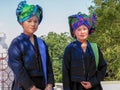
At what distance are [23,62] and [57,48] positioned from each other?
6924mm

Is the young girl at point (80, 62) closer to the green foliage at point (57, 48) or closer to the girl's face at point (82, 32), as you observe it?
the girl's face at point (82, 32)

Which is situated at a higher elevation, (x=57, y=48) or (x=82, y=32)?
(x=82, y=32)

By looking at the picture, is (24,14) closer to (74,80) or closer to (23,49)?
(23,49)

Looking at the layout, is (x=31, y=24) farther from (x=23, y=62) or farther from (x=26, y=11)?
(x=23, y=62)

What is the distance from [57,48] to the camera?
392 inches

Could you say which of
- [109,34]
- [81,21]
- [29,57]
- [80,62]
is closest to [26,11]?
[29,57]

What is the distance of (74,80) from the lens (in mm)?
3338

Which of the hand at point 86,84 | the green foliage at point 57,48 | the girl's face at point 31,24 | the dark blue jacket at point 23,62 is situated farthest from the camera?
the green foliage at point 57,48

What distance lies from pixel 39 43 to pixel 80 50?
0.39 m

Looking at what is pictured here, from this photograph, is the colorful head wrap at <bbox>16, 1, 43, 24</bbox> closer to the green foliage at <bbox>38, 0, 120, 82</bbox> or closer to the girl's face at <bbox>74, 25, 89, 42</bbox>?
the girl's face at <bbox>74, 25, 89, 42</bbox>

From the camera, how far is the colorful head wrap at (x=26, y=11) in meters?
3.10

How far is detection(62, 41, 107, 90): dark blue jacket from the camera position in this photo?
10.9 feet

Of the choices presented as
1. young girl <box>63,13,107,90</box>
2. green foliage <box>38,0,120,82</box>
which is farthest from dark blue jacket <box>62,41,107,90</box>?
green foliage <box>38,0,120,82</box>

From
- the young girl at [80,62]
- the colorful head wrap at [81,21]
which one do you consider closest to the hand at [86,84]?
the young girl at [80,62]
